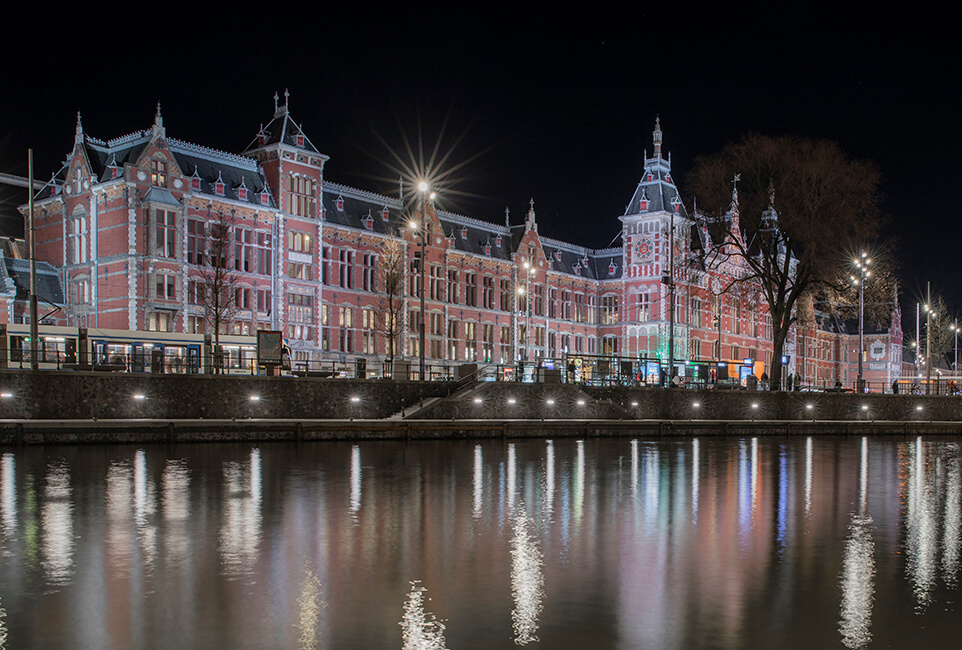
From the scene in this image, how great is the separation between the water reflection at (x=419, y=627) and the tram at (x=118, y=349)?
1276 inches

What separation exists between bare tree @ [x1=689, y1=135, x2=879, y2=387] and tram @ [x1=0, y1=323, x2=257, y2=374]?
2913 centimetres

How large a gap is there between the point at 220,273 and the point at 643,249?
51522 millimetres

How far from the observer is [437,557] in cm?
1333

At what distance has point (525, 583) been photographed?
11.8 metres

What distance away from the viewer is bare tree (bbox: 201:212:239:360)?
5475 cm

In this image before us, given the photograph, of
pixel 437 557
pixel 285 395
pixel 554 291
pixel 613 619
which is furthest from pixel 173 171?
pixel 613 619

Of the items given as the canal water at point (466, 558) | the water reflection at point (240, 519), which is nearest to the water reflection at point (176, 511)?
the canal water at point (466, 558)

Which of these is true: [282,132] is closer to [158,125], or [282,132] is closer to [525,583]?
[158,125]

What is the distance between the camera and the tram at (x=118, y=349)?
42781 mm

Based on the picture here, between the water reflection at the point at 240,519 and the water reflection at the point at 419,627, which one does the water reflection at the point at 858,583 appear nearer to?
the water reflection at the point at 419,627

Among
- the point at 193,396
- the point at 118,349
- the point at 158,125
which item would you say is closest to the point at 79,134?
the point at 158,125

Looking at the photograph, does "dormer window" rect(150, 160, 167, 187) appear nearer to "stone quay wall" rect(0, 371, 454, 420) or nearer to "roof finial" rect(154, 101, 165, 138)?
"roof finial" rect(154, 101, 165, 138)

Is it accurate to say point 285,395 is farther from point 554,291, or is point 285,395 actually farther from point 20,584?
point 554,291

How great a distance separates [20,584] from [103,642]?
2.99 m
